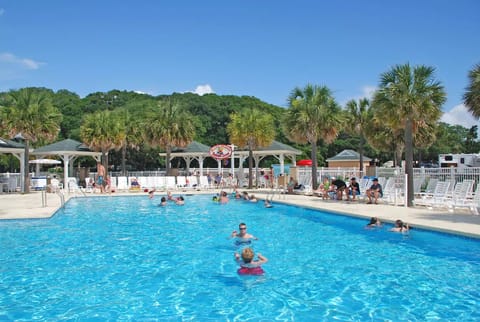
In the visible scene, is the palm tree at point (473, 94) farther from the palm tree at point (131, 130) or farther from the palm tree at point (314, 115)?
the palm tree at point (131, 130)

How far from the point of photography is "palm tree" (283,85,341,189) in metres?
23.3

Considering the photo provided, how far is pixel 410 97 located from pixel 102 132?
66.8 feet

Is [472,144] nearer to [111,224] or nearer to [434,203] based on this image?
[434,203]

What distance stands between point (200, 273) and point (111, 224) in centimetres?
690

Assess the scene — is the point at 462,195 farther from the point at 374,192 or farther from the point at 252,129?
the point at 252,129

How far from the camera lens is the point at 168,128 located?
31.2 m

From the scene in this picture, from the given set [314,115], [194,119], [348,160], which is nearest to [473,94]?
[314,115]

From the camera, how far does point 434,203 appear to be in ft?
49.5

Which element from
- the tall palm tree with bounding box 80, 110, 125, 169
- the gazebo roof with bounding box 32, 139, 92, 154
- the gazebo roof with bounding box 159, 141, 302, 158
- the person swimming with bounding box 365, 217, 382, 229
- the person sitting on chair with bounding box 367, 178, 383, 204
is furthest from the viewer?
the gazebo roof with bounding box 159, 141, 302, 158

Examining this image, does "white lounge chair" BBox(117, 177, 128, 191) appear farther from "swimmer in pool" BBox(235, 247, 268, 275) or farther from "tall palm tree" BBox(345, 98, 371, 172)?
"swimmer in pool" BBox(235, 247, 268, 275)

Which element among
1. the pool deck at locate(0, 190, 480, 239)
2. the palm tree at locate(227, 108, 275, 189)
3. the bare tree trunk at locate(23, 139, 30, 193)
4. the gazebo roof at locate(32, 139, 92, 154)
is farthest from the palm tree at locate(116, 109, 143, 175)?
the pool deck at locate(0, 190, 480, 239)

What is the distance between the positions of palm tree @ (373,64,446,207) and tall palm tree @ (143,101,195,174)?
698 inches

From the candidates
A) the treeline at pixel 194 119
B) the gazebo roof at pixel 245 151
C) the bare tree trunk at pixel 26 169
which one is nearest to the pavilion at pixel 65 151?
the bare tree trunk at pixel 26 169

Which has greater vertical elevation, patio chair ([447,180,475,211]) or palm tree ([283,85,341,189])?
palm tree ([283,85,341,189])
